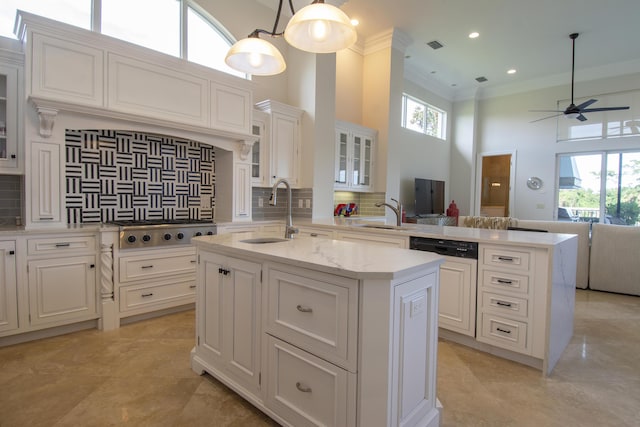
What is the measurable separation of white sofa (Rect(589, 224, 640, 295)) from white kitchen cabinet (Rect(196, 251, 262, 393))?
4.70m

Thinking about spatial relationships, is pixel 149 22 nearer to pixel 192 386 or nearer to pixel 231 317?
pixel 231 317

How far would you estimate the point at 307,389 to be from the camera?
4.99 ft

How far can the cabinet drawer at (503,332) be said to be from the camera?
2.36 meters

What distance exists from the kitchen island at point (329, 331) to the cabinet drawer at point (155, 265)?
1501mm

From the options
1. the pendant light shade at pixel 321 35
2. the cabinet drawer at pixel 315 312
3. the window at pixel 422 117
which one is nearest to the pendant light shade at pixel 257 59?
the pendant light shade at pixel 321 35

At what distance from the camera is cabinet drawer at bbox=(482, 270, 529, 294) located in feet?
7.66

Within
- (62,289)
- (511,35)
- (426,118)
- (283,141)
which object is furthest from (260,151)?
(426,118)

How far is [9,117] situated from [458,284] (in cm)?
390

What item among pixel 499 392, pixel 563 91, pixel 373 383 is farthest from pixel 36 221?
pixel 563 91

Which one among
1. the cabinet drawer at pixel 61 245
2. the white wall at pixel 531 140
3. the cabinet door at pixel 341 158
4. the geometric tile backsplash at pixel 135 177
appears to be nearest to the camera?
the cabinet drawer at pixel 61 245

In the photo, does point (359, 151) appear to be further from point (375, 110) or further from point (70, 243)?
point (70, 243)

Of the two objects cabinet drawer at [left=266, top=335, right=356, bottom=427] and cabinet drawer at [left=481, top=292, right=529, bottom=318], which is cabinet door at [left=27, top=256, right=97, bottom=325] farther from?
cabinet drawer at [left=481, top=292, right=529, bottom=318]

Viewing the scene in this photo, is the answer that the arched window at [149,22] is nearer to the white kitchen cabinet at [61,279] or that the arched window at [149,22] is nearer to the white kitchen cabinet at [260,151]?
the white kitchen cabinet at [260,151]

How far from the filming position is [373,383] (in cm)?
133
